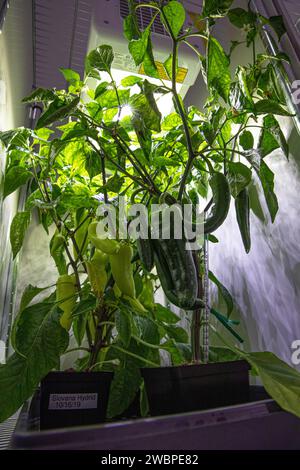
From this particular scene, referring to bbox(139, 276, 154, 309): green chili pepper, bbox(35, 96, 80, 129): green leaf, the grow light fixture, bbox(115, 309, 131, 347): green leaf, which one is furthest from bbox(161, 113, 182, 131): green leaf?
bbox(115, 309, 131, 347): green leaf

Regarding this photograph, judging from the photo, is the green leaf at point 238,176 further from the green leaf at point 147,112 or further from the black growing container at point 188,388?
the black growing container at point 188,388

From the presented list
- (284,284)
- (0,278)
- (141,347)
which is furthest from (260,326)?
(0,278)

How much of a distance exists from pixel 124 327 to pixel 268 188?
0.42 meters

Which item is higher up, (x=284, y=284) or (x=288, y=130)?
(x=288, y=130)

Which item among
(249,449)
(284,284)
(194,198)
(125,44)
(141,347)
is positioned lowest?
(249,449)

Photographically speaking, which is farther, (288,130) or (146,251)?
(288,130)

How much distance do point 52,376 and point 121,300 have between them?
17 centimetres

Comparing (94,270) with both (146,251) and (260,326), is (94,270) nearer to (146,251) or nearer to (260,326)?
(146,251)

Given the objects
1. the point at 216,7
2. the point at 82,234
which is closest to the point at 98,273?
the point at 82,234

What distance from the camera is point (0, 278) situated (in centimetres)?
82

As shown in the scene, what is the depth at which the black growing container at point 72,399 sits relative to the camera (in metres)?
0.45

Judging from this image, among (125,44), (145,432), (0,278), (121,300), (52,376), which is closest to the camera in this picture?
(145,432)

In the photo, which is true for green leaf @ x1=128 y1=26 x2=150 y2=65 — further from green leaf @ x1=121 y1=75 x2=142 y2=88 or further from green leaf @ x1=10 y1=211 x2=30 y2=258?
green leaf @ x1=10 y1=211 x2=30 y2=258

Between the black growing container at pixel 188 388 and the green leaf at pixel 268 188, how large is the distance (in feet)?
1.12
